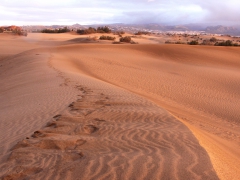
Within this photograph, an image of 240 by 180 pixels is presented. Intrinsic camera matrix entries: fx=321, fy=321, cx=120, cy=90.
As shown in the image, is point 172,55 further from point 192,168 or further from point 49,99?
point 192,168

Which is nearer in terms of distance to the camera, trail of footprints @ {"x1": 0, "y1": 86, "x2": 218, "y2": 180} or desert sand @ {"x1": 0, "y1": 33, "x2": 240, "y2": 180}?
trail of footprints @ {"x1": 0, "y1": 86, "x2": 218, "y2": 180}

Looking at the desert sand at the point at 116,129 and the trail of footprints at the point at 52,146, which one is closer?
the desert sand at the point at 116,129

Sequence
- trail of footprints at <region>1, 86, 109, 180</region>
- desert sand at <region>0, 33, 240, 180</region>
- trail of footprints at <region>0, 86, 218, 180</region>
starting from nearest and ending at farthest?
trail of footprints at <region>0, 86, 218, 180</region> → desert sand at <region>0, 33, 240, 180</region> → trail of footprints at <region>1, 86, 109, 180</region>

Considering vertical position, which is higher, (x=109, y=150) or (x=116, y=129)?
(x=109, y=150)

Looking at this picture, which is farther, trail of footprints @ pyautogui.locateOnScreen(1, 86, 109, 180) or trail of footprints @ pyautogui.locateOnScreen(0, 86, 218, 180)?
trail of footprints @ pyautogui.locateOnScreen(1, 86, 109, 180)

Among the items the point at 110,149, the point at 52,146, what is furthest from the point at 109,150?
the point at 52,146

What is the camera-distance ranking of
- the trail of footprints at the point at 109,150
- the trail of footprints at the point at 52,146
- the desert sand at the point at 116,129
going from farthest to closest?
1. the trail of footprints at the point at 52,146
2. the desert sand at the point at 116,129
3. the trail of footprints at the point at 109,150

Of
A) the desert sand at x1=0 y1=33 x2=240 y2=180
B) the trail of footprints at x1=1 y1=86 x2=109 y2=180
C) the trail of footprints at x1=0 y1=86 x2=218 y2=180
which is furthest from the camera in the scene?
the trail of footprints at x1=1 y1=86 x2=109 y2=180

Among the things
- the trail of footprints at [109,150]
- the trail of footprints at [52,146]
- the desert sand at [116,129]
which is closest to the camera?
the trail of footprints at [109,150]

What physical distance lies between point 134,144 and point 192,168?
1463 millimetres

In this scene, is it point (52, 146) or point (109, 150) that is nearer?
point (109, 150)

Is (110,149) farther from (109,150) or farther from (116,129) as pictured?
(116,129)

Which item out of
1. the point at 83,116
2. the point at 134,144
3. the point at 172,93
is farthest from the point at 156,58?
the point at 134,144

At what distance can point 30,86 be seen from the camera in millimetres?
12180
